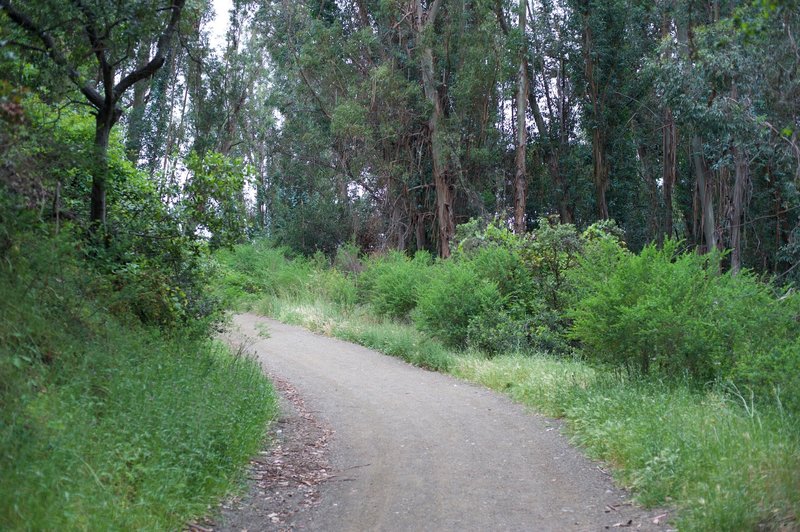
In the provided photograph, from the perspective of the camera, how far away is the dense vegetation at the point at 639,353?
20.2ft

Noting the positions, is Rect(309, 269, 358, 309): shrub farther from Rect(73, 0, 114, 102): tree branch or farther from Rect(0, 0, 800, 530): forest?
Rect(73, 0, 114, 102): tree branch

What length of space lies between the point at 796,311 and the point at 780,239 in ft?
85.3

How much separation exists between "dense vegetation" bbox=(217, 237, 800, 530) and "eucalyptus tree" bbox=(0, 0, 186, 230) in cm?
348

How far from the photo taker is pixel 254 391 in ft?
30.8

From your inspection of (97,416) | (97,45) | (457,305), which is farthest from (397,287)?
(97,416)

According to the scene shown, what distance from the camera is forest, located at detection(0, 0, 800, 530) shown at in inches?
235

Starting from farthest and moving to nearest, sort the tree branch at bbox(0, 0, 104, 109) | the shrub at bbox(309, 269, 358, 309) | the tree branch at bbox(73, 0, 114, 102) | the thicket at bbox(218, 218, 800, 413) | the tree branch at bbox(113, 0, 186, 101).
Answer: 1. the shrub at bbox(309, 269, 358, 309)
2. the tree branch at bbox(113, 0, 186, 101)
3. the thicket at bbox(218, 218, 800, 413)
4. the tree branch at bbox(73, 0, 114, 102)
5. the tree branch at bbox(0, 0, 104, 109)

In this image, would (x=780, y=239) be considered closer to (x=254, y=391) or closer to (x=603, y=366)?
(x=603, y=366)

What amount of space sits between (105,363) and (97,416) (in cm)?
89

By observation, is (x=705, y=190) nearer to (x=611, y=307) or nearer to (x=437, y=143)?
(x=437, y=143)

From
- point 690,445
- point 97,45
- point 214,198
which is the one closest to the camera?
point 690,445

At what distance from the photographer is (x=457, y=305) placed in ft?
53.9

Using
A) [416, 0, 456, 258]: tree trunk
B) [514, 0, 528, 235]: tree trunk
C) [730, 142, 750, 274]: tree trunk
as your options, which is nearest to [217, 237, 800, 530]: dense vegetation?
[416, 0, 456, 258]: tree trunk

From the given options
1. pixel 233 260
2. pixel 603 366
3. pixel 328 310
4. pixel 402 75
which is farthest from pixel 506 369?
pixel 233 260
